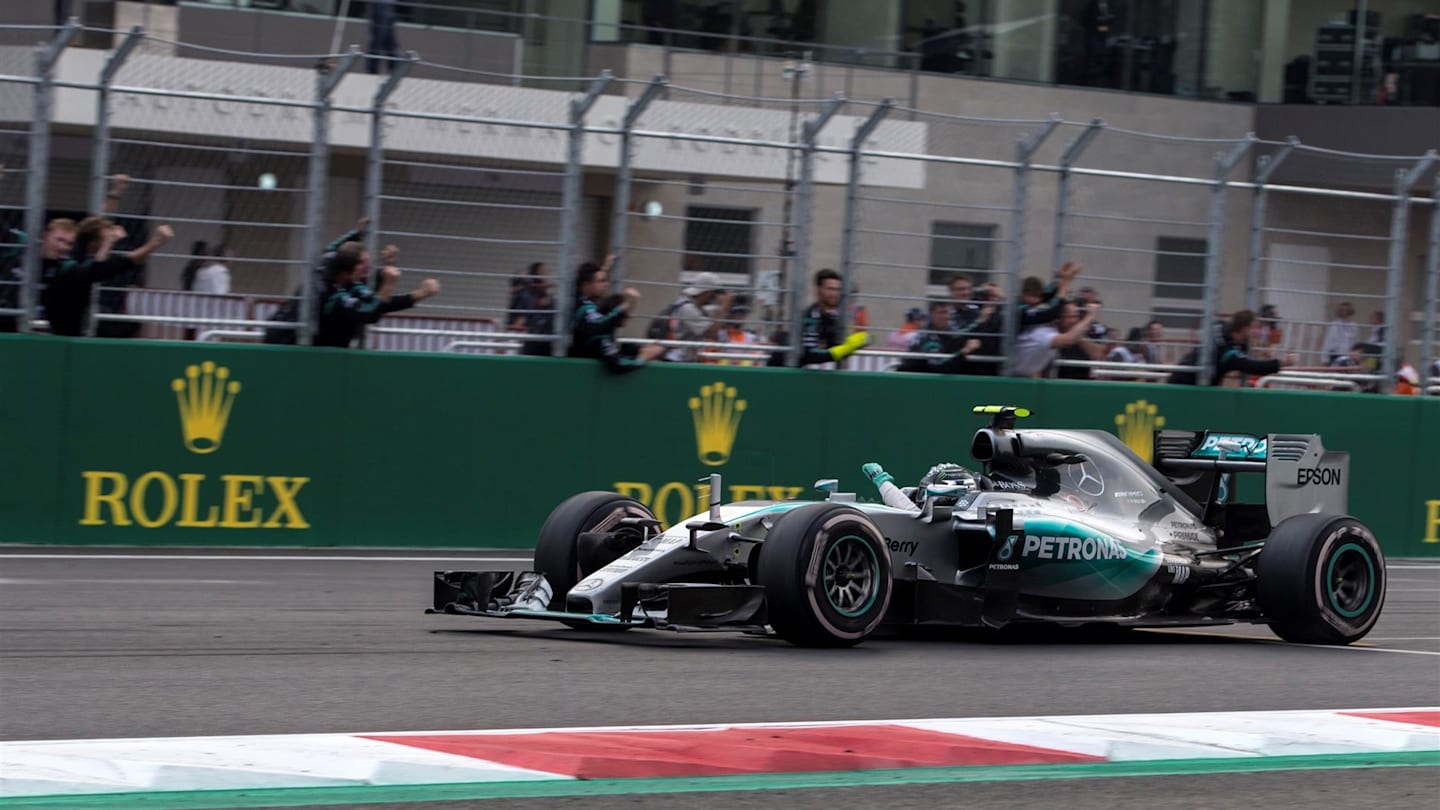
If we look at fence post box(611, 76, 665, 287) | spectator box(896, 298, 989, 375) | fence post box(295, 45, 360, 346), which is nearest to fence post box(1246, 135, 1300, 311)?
spectator box(896, 298, 989, 375)

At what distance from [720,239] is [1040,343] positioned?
9.21 feet

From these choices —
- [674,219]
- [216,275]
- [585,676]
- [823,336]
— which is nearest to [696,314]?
[674,219]

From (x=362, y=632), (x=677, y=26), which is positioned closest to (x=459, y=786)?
(x=362, y=632)

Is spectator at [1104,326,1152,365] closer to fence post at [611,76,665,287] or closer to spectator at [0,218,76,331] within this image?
A: fence post at [611,76,665,287]

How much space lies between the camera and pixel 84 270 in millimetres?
12055

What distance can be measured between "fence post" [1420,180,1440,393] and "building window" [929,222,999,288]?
150 inches

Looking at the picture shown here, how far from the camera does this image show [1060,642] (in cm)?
925

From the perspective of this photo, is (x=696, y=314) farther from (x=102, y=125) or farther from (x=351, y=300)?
(x=102, y=125)

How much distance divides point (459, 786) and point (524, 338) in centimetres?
851

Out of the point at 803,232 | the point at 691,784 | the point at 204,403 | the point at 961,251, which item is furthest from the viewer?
the point at 961,251

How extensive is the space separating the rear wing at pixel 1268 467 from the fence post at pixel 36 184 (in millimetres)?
7038

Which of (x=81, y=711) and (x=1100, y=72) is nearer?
(x=81, y=711)

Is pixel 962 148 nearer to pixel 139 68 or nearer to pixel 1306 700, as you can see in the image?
pixel 139 68

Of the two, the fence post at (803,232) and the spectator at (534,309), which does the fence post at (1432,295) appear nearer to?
the fence post at (803,232)
